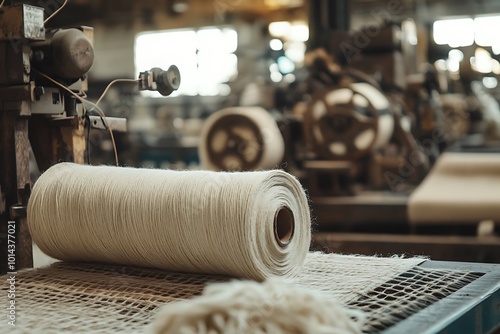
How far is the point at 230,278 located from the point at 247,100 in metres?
4.19

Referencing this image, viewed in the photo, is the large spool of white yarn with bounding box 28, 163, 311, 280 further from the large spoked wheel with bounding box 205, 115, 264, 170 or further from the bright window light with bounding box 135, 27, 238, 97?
the bright window light with bounding box 135, 27, 238, 97

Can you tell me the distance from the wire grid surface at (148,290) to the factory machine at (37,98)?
25 cm

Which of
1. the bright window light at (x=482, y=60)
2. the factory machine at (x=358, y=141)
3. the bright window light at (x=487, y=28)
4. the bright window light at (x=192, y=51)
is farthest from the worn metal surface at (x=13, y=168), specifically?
the bright window light at (x=487, y=28)

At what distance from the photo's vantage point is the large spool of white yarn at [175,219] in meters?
1.65

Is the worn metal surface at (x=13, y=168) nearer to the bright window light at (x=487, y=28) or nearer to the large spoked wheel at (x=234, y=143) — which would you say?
the large spoked wheel at (x=234, y=143)

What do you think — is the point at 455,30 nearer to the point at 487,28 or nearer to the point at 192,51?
the point at 487,28

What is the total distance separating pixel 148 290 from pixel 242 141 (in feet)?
10.8

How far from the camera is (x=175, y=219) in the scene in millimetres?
1703

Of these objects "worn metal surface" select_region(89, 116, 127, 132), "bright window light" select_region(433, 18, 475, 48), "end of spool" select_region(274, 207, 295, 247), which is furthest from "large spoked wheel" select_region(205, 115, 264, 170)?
"bright window light" select_region(433, 18, 475, 48)

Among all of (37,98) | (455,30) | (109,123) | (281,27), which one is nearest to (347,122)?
(109,123)

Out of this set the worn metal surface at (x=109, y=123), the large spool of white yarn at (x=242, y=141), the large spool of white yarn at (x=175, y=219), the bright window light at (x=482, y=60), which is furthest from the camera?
the bright window light at (x=482, y=60)

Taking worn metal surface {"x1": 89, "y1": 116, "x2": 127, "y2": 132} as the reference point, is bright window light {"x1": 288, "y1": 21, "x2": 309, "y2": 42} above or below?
above

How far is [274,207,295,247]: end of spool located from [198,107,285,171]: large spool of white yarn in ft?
9.89

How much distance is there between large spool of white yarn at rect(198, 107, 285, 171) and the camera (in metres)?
4.86
